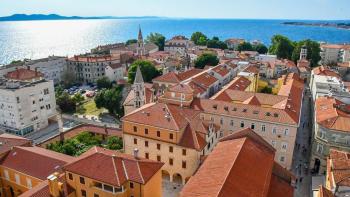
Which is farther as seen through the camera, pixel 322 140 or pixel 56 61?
pixel 56 61

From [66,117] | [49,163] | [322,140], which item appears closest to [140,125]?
[49,163]

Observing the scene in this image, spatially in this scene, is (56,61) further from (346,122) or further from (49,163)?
(346,122)

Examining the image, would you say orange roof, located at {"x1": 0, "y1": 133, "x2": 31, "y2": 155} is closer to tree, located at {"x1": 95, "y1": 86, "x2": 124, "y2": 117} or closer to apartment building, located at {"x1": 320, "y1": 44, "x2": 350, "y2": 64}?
tree, located at {"x1": 95, "y1": 86, "x2": 124, "y2": 117}

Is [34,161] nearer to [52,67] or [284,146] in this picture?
[284,146]

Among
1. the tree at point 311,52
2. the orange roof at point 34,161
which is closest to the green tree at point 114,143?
the orange roof at point 34,161

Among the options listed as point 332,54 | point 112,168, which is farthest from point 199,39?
point 112,168

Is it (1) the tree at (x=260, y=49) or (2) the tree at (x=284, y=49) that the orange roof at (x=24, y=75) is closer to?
(2) the tree at (x=284, y=49)
